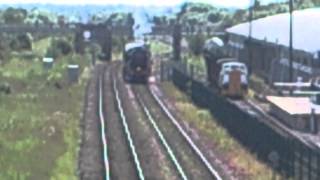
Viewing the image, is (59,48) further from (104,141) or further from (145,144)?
(145,144)

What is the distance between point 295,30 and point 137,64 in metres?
13.6

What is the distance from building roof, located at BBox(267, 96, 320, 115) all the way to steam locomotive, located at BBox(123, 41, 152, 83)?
2086cm

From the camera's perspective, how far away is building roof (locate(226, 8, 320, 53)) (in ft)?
237

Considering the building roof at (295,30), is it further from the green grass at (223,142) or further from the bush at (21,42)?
the bush at (21,42)

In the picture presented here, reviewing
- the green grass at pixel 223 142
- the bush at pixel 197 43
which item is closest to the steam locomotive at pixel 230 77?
the green grass at pixel 223 142

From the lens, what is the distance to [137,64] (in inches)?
2894

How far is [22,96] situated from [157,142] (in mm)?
23219

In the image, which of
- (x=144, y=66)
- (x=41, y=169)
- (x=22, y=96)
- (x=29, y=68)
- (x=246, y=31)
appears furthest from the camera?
(x=246, y=31)

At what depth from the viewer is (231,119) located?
4194 cm

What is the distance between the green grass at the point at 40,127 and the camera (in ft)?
96.2

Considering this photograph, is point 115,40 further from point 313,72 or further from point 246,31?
point 313,72

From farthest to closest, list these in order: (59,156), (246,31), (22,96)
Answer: (246,31), (22,96), (59,156)

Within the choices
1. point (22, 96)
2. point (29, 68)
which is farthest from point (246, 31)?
point (22, 96)

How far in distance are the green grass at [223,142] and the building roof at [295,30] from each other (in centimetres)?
1560
